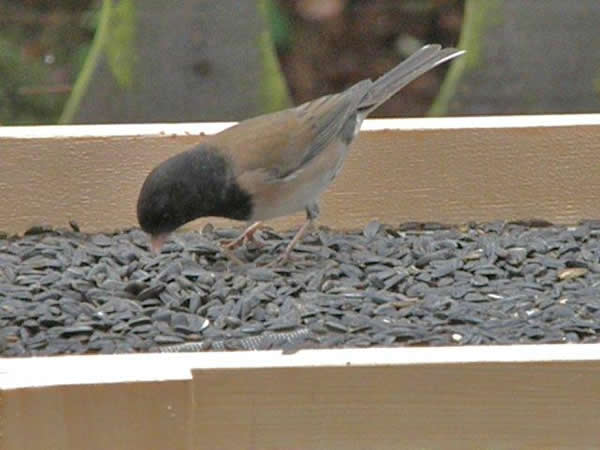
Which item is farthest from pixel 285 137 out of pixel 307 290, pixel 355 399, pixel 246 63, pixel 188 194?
pixel 355 399

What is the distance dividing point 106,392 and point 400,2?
4259 mm

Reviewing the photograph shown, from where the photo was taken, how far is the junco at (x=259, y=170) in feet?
10.4

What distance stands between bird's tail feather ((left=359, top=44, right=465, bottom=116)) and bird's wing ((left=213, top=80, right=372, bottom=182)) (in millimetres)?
126

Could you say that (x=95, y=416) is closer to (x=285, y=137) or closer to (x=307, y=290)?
(x=307, y=290)

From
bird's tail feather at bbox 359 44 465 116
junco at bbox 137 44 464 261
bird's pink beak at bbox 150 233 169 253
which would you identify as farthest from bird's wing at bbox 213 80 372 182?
bird's pink beak at bbox 150 233 169 253

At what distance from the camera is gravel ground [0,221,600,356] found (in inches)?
106

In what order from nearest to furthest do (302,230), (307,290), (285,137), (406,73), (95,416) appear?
(95,416), (307,290), (302,230), (285,137), (406,73)

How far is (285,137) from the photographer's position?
358 cm

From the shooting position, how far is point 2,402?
223 centimetres

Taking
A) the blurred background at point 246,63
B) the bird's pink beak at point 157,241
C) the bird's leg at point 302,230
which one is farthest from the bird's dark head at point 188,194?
the blurred background at point 246,63

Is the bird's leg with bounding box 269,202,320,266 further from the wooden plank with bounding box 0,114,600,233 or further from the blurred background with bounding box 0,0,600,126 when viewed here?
the blurred background with bounding box 0,0,600,126

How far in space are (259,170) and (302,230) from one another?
175 millimetres

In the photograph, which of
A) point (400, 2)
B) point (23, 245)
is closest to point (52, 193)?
point (23, 245)

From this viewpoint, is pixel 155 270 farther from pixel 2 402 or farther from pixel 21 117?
pixel 21 117
